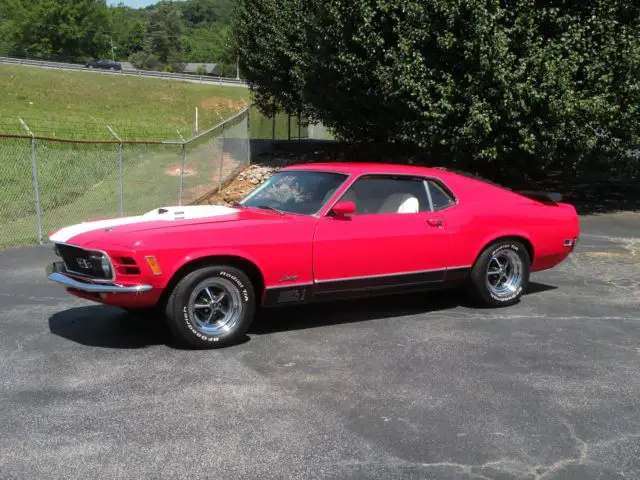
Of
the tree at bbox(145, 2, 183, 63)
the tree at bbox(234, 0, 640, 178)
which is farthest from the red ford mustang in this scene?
the tree at bbox(145, 2, 183, 63)

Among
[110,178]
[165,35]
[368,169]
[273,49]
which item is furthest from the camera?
[165,35]

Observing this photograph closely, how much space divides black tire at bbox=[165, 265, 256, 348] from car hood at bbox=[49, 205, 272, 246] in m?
0.48

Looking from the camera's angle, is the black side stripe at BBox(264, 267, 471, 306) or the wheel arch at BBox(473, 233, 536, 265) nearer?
the black side stripe at BBox(264, 267, 471, 306)

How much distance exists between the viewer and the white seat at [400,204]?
6.75m

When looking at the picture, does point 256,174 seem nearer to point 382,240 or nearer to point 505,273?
point 505,273

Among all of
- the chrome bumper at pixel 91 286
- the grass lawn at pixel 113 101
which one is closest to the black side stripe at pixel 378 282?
the chrome bumper at pixel 91 286

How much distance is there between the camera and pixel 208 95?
56156 mm

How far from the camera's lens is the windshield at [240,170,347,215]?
648 centimetres

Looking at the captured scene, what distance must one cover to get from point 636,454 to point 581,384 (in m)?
1.15

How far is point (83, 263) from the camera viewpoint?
5.85 m

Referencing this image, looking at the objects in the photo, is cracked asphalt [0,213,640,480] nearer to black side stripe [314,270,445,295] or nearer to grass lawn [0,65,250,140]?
black side stripe [314,270,445,295]

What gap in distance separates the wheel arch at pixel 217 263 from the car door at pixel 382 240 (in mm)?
504

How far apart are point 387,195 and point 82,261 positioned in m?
2.80

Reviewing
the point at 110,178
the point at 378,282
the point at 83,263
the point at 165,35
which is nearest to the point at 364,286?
the point at 378,282
